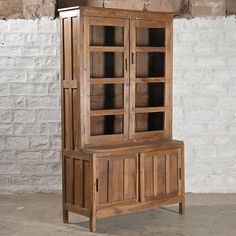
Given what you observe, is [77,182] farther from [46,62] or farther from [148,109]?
[46,62]

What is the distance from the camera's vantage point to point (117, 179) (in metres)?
4.59

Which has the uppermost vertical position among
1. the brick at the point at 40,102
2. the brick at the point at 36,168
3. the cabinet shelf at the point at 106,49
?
the cabinet shelf at the point at 106,49

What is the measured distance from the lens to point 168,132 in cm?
508

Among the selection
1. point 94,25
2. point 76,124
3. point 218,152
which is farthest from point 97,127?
point 218,152

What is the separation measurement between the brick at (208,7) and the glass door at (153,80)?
0.91 metres

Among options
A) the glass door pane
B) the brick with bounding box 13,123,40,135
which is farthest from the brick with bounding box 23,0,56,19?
the glass door pane

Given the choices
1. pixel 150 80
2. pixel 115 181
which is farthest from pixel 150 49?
pixel 115 181

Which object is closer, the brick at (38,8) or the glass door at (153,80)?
the glass door at (153,80)

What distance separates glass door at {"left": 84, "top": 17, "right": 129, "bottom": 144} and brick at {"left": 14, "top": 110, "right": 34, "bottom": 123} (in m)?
1.27

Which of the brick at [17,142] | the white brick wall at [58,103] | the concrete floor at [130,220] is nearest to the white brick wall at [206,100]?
the white brick wall at [58,103]

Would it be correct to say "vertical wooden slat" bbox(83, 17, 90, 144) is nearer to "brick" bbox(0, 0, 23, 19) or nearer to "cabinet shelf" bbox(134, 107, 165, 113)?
"cabinet shelf" bbox(134, 107, 165, 113)

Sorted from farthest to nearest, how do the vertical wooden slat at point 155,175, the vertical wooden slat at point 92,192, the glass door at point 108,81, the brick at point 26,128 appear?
the brick at point 26,128
the vertical wooden slat at point 155,175
the glass door at point 108,81
the vertical wooden slat at point 92,192

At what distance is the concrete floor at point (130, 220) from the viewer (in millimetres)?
4469

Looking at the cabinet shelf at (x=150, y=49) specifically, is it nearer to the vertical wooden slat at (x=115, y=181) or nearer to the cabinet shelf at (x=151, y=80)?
the cabinet shelf at (x=151, y=80)
